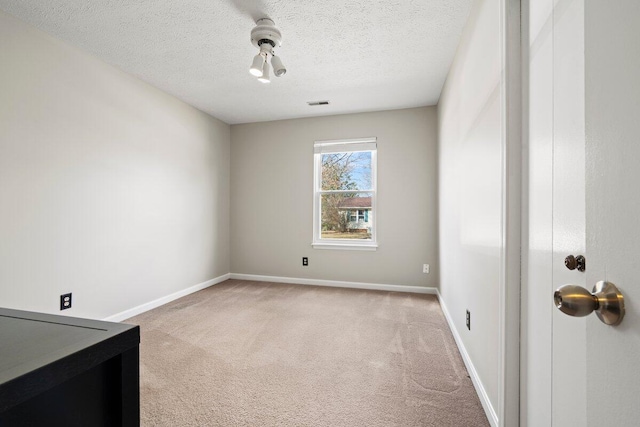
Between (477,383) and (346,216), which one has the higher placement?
(346,216)

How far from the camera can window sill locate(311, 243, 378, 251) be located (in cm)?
404

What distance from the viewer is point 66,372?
0.46 metres

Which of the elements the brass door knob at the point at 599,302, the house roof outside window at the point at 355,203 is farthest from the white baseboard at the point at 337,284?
the brass door knob at the point at 599,302

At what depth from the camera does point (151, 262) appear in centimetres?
323

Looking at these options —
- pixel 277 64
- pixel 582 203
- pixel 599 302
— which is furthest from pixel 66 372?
Answer: pixel 277 64

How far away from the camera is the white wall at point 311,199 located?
12.7 ft

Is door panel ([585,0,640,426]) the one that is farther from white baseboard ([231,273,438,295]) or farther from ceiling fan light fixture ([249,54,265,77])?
Answer: white baseboard ([231,273,438,295])

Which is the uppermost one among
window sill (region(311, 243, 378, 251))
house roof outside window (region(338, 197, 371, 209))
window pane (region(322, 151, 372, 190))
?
window pane (region(322, 151, 372, 190))

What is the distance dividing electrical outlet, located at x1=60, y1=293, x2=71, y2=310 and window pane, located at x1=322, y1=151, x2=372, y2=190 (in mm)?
3076

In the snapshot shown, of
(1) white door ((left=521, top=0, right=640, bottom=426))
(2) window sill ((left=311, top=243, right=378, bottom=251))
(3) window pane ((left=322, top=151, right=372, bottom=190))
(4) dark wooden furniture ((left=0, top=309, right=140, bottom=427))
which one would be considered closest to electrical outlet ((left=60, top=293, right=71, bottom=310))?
(4) dark wooden furniture ((left=0, top=309, right=140, bottom=427))

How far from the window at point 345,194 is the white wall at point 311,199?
4.2 inches

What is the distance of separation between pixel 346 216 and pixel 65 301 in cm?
318

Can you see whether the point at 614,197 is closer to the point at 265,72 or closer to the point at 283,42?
the point at 265,72

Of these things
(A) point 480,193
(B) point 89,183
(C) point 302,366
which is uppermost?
(B) point 89,183
